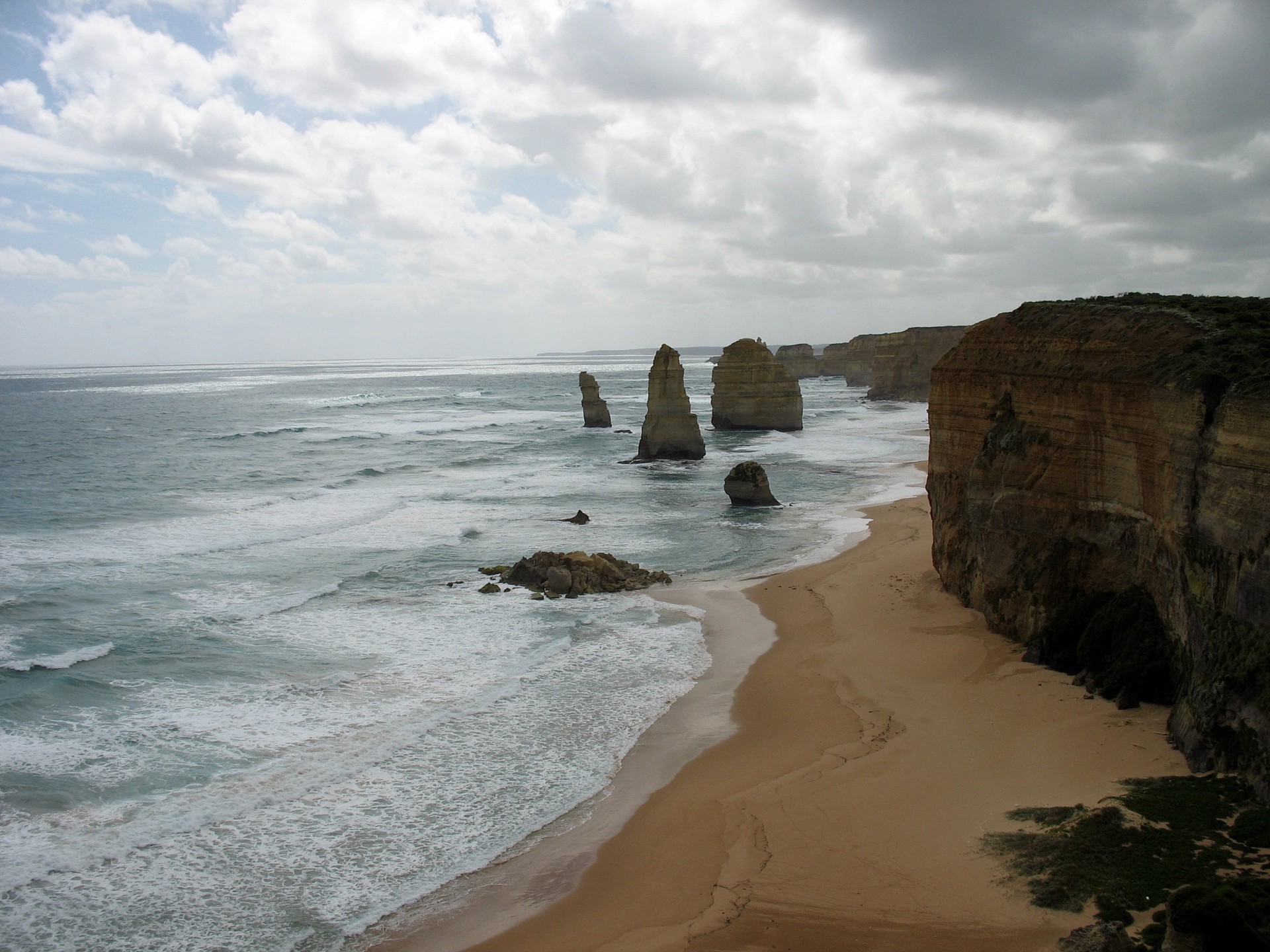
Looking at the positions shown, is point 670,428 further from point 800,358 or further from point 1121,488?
point 800,358

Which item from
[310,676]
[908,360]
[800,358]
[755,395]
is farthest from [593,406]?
[800,358]

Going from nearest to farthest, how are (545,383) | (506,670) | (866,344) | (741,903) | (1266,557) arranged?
(741,903) < (1266,557) < (506,670) < (866,344) < (545,383)

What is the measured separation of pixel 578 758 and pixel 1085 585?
28.3 feet

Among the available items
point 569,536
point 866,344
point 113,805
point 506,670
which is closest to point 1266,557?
point 506,670

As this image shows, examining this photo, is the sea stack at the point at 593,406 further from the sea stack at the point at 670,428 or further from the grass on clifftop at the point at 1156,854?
the grass on clifftop at the point at 1156,854

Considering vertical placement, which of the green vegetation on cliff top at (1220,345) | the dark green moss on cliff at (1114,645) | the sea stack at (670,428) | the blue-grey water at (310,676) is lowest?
the blue-grey water at (310,676)

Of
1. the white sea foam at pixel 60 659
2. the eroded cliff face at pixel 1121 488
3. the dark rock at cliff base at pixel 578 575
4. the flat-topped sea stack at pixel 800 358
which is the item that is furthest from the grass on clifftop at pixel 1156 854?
the flat-topped sea stack at pixel 800 358

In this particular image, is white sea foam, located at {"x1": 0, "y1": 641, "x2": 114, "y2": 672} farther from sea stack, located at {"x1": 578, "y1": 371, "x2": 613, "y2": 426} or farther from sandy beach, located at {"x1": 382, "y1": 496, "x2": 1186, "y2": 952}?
sea stack, located at {"x1": 578, "y1": 371, "x2": 613, "y2": 426}

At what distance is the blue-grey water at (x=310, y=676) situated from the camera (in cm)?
1068

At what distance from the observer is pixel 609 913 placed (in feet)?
31.5

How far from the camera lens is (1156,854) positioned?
866cm

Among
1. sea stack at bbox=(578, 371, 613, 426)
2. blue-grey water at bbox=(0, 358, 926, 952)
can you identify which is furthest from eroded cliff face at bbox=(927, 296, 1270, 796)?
sea stack at bbox=(578, 371, 613, 426)

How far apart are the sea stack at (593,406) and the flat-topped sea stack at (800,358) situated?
69.0 m

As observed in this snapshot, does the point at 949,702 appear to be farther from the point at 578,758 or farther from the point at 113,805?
the point at 113,805
